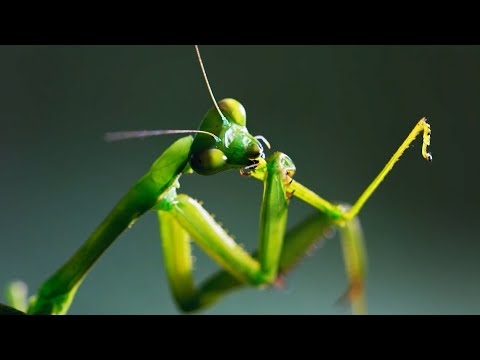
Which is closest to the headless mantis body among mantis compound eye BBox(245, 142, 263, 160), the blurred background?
mantis compound eye BBox(245, 142, 263, 160)

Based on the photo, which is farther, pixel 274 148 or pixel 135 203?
pixel 274 148

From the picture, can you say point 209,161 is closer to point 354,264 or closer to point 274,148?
point 354,264

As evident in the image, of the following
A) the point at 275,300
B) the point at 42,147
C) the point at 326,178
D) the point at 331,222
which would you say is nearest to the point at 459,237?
the point at 326,178

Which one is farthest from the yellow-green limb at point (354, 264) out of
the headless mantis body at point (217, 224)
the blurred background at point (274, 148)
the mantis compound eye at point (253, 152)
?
the blurred background at point (274, 148)

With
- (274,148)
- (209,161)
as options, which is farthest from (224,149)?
(274,148)

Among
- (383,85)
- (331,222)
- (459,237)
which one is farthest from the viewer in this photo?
(383,85)

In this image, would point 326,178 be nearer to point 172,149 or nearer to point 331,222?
point 331,222
